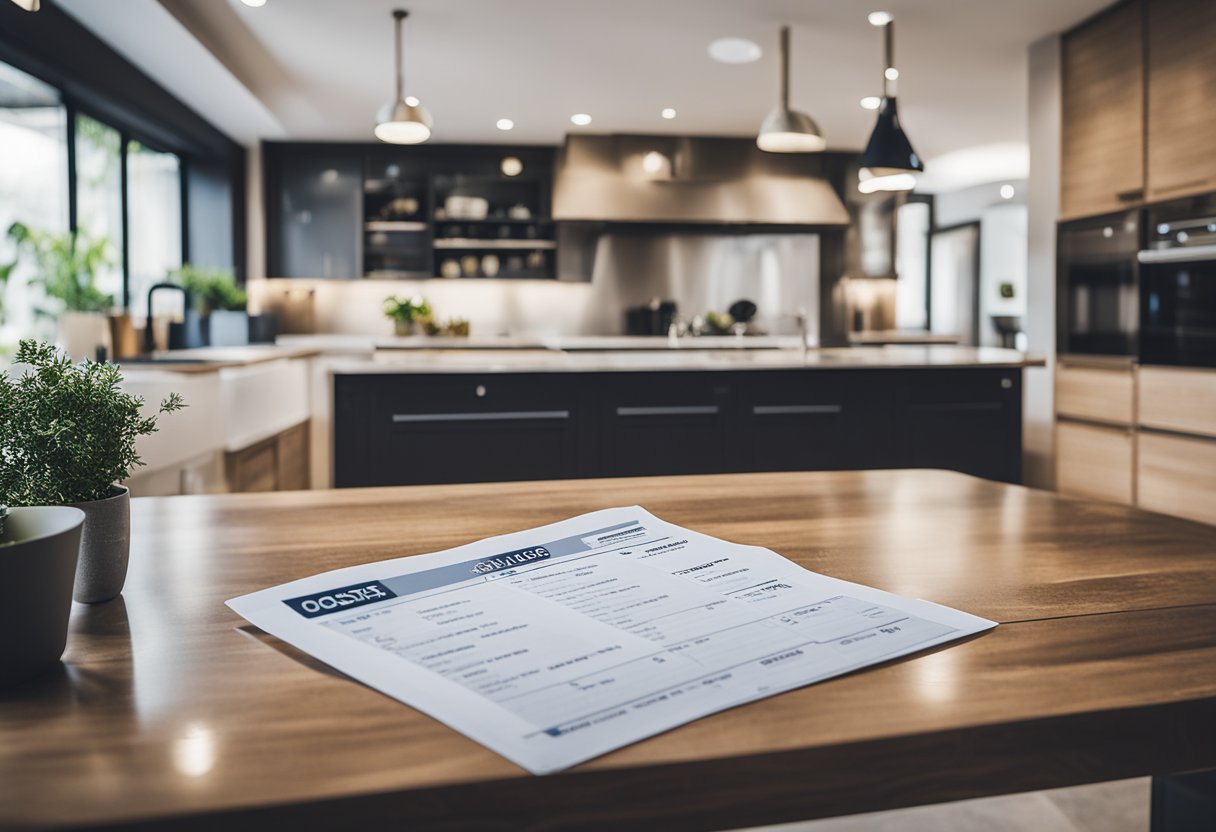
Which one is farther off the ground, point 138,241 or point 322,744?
point 138,241

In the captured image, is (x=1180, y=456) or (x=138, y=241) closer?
(x=1180, y=456)

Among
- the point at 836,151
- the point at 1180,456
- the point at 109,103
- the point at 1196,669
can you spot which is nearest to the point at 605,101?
the point at 836,151

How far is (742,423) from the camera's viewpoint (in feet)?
11.7

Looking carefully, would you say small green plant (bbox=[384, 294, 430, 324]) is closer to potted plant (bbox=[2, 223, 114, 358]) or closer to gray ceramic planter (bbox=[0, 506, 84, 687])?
potted plant (bbox=[2, 223, 114, 358])

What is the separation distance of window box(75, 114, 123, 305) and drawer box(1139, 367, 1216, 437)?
4.75m

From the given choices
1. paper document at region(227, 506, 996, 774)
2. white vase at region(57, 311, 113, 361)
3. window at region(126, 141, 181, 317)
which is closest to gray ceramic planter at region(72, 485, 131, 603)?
paper document at region(227, 506, 996, 774)

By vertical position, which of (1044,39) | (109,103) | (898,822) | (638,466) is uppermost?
(1044,39)

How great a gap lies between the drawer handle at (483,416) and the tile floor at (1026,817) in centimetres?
195

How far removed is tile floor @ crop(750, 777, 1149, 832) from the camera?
1.63 m

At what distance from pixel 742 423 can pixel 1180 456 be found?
72.8 inches

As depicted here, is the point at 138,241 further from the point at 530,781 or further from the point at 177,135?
the point at 530,781

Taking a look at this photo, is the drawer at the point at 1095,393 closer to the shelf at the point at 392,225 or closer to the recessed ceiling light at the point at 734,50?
the recessed ceiling light at the point at 734,50

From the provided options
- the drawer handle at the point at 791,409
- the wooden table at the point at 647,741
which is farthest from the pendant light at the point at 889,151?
the wooden table at the point at 647,741

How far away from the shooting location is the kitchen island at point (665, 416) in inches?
129
